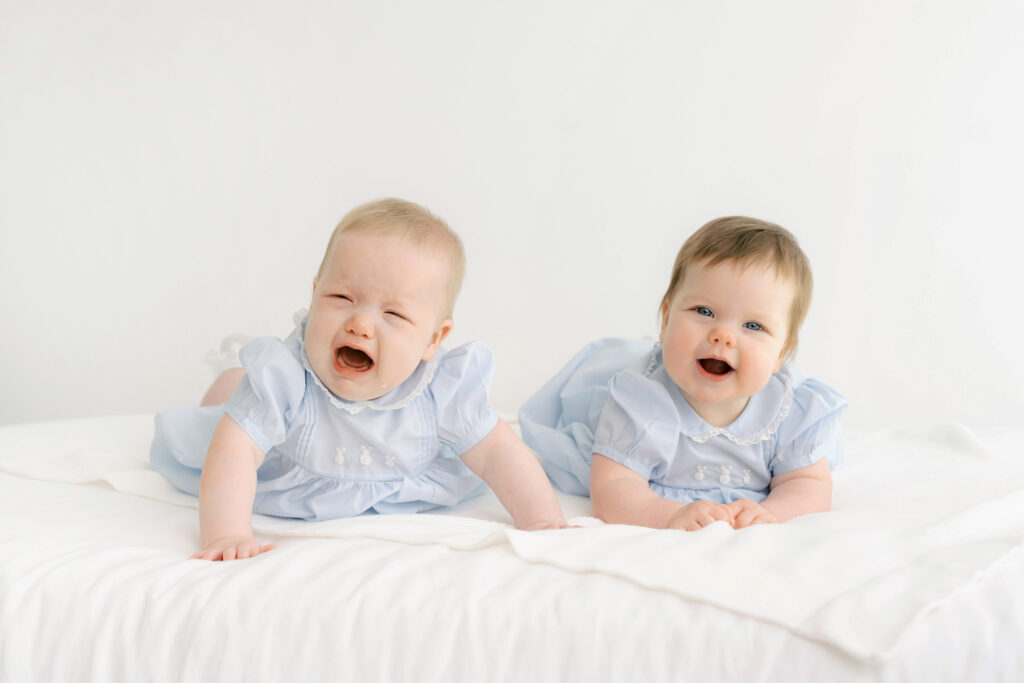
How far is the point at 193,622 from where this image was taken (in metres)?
0.88

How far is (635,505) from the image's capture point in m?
1.28

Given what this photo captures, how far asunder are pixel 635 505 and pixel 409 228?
53 cm

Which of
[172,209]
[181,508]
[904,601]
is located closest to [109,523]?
[181,508]

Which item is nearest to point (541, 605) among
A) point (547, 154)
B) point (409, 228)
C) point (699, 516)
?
point (699, 516)

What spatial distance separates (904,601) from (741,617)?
15 cm

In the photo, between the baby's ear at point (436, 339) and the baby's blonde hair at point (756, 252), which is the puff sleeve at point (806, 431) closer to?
the baby's blonde hair at point (756, 252)

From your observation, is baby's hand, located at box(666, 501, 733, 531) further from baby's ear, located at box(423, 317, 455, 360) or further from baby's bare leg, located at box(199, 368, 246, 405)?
baby's bare leg, located at box(199, 368, 246, 405)

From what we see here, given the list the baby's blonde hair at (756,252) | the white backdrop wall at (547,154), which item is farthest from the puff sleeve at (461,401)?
the white backdrop wall at (547,154)

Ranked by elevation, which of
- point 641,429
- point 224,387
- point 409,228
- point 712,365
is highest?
point 409,228

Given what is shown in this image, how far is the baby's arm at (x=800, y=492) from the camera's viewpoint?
1291 millimetres

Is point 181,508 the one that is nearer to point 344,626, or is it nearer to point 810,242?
point 344,626

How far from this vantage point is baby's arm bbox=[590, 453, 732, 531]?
1167 mm

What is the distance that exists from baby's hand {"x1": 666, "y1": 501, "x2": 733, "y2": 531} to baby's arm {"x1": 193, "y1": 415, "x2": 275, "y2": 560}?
54 centimetres

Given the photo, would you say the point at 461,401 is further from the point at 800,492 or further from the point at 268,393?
the point at 800,492
